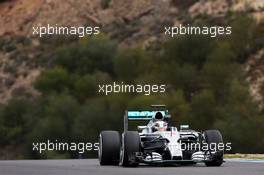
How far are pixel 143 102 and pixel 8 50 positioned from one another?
2098 centimetres

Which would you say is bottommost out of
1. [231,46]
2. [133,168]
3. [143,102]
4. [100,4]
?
[133,168]

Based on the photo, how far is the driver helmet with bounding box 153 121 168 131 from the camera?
21453mm

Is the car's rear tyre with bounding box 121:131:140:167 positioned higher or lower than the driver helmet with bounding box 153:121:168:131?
lower

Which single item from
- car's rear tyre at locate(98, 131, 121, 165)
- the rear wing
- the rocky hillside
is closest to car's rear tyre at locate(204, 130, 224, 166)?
the rear wing

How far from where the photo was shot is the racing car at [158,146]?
797 inches

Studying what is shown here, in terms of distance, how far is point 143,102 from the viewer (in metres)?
56.5

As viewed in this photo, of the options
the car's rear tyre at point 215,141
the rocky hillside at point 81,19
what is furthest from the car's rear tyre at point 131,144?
the rocky hillside at point 81,19

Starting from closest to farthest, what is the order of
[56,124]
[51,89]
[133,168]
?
[133,168] < [56,124] < [51,89]

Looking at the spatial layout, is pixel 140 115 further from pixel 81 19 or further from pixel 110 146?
pixel 81 19

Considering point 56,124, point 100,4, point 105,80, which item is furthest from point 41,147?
point 100,4

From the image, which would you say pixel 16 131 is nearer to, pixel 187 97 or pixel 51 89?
pixel 51 89

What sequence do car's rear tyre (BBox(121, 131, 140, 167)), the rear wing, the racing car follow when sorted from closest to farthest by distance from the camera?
car's rear tyre (BBox(121, 131, 140, 167)) → the racing car → the rear wing

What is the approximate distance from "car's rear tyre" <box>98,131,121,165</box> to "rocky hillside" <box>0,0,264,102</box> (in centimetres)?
4729

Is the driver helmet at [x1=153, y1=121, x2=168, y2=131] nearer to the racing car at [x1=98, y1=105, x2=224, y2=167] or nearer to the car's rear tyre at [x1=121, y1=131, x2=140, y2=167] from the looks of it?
the racing car at [x1=98, y1=105, x2=224, y2=167]
